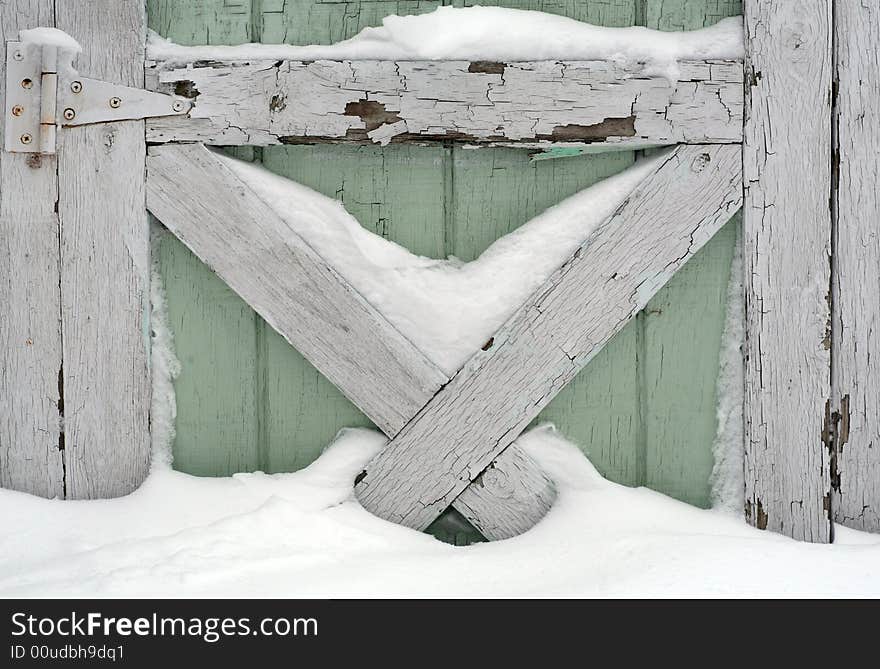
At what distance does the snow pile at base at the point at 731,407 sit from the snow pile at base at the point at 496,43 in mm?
411

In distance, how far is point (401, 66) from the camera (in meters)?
1.69

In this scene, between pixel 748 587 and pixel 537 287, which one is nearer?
pixel 748 587

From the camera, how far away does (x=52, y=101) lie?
1.71m

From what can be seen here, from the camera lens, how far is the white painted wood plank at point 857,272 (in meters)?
1.71

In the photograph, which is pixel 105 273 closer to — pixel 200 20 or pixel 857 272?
pixel 200 20

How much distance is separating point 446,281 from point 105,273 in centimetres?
74

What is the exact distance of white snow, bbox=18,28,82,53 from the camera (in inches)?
67.1

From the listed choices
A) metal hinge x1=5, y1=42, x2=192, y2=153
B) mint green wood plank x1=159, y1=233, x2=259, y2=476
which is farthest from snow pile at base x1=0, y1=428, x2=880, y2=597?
metal hinge x1=5, y1=42, x2=192, y2=153

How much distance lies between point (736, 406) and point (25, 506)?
61.4 inches

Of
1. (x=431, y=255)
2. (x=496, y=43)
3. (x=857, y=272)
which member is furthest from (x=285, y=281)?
(x=857, y=272)

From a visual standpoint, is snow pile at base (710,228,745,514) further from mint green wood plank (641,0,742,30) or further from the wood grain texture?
mint green wood plank (641,0,742,30)
